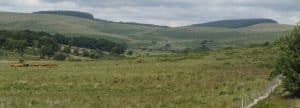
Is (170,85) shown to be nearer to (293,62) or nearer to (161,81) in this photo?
(161,81)

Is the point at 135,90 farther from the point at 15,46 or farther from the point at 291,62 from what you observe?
the point at 15,46

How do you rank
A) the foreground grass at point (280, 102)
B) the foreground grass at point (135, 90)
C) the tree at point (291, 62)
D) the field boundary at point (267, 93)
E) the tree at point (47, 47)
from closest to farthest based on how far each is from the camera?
the foreground grass at point (280, 102), the field boundary at point (267, 93), the foreground grass at point (135, 90), the tree at point (291, 62), the tree at point (47, 47)

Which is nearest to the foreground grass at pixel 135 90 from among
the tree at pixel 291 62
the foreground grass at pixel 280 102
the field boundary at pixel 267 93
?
the field boundary at pixel 267 93

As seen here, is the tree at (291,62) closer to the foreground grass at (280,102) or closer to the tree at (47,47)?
the foreground grass at (280,102)

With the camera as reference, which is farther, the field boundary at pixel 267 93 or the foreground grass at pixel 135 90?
the foreground grass at pixel 135 90

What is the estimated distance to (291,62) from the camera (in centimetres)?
3784

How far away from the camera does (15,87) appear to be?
48.1m

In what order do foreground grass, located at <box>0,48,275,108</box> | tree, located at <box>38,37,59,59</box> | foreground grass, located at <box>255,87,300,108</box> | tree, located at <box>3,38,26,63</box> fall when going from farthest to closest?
tree, located at <box>38,37,59,59</box>
tree, located at <box>3,38,26,63</box>
foreground grass, located at <box>0,48,275,108</box>
foreground grass, located at <box>255,87,300,108</box>

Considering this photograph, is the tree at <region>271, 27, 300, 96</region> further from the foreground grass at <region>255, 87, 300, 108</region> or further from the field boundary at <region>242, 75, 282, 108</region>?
the field boundary at <region>242, 75, 282, 108</region>

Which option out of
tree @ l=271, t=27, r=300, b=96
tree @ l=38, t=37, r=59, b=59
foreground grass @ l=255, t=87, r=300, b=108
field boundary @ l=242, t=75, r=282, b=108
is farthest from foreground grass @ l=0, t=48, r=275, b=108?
tree @ l=38, t=37, r=59, b=59

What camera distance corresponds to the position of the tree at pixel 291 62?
123 ft

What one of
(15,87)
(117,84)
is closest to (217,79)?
(117,84)

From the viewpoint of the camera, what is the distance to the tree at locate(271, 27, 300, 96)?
3762 cm

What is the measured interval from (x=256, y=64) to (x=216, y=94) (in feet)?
117
